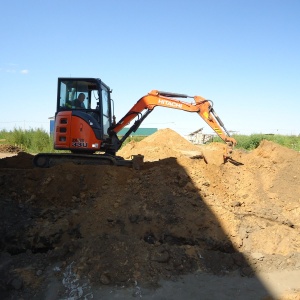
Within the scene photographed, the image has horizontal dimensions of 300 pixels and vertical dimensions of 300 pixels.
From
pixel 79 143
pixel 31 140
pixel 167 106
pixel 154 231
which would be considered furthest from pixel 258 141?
pixel 154 231

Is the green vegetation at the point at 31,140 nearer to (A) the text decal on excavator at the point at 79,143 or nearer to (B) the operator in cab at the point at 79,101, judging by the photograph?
(B) the operator in cab at the point at 79,101

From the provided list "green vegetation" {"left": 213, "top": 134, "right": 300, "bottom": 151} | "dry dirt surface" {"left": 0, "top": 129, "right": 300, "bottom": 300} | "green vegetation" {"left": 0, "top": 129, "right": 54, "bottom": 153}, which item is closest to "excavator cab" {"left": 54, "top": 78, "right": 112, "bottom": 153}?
"dry dirt surface" {"left": 0, "top": 129, "right": 300, "bottom": 300}

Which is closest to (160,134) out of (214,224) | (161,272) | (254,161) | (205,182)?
(254,161)

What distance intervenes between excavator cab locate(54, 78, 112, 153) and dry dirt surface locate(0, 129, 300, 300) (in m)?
1.02

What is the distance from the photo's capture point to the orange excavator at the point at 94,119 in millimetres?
8766

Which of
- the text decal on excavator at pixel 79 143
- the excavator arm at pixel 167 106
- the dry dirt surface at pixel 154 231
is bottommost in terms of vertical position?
the dry dirt surface at pixel 154 231

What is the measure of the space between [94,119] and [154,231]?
3764 millimetres

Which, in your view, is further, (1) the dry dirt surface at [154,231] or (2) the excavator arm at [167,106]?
(2) the excavator arm at [167,106]

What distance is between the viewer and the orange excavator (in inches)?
345

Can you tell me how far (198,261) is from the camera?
5.57 metres

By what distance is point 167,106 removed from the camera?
972 centimetres

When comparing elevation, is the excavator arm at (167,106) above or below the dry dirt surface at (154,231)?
above

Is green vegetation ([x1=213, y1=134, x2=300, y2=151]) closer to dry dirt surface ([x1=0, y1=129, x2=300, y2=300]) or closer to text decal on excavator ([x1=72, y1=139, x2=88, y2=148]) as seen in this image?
dry dirt surface ([x1=0, y1=129, x2=300, y2=300])

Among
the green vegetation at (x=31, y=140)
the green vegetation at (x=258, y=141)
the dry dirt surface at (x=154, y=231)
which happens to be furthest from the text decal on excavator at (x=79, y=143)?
the green vegetation at (x=258, y=141)
